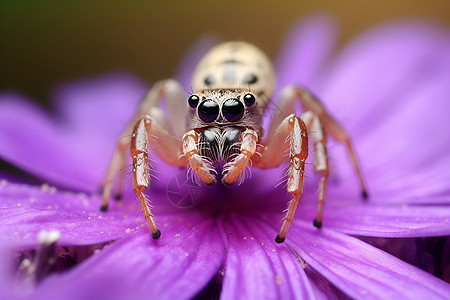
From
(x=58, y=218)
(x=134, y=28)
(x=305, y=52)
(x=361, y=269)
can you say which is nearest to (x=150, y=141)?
(x=58, y=218)

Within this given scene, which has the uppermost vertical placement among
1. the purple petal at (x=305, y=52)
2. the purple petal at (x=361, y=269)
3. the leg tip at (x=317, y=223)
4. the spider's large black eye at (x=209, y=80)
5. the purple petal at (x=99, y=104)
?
the purple petal at (x=305, y=52)

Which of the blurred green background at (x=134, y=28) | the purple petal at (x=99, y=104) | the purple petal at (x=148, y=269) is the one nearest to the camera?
the purple petal at (x=148, y=269)

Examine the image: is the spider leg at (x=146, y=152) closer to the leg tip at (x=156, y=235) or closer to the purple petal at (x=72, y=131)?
the leg tip at (x=156, y=235)

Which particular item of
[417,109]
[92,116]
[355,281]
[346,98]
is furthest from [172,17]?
[355,281]

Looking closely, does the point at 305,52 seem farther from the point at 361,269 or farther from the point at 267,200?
the point at 361,269

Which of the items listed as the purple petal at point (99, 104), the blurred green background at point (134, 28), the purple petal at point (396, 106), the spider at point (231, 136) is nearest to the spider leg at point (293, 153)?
the spider at point (231, 136)

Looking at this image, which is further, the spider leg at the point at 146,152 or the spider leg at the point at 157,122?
the spider leg at the point at 157,122

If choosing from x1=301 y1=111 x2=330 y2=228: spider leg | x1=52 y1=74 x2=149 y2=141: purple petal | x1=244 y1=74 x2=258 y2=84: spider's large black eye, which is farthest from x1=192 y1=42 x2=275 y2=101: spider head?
x1=52 y1=74 x2=149 y2=141: purple petal

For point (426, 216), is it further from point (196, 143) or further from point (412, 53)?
point (412, 53)
